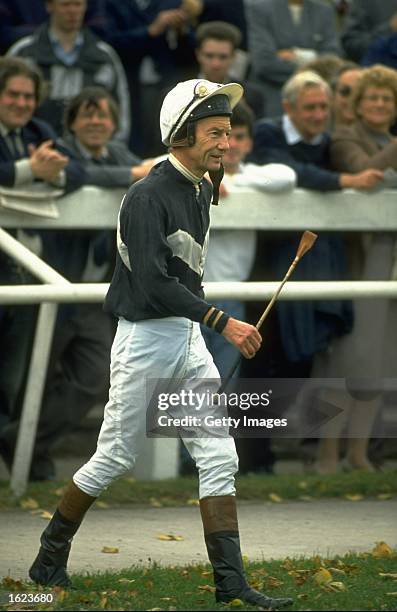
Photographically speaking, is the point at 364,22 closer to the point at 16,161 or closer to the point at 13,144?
the point at 13,144

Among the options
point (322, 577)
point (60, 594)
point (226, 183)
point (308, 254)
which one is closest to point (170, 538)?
point (322, 577)

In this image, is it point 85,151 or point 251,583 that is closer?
point 251,583

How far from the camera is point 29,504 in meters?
7.89

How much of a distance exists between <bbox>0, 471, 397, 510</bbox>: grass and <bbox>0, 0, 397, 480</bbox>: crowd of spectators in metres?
0.29

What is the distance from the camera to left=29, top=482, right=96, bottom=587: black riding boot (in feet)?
19.9

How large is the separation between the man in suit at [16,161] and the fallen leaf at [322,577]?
2826 millimetres

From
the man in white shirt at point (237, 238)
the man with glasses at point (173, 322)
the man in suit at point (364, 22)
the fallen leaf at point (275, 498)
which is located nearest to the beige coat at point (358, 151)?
the man in white shirt at point (237, 238)

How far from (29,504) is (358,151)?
3184mm

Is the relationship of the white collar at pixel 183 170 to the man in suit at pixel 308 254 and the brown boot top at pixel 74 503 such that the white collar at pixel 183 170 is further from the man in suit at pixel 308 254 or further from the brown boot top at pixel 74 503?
the man in suit at pixel 308 254

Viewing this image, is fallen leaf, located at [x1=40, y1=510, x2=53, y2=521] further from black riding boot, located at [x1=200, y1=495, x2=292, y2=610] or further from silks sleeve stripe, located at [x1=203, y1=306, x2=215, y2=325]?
silks sleeve stripe, located at [x1=203, y1=306, x2=215, y2=325]

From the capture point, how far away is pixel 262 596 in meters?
5.59

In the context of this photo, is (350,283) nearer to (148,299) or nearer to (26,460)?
(26,460)

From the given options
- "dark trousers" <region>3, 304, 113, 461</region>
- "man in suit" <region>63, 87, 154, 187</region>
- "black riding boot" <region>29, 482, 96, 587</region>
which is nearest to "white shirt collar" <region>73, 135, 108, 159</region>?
"man in suit" <region>63, 87, 154, 187</region>

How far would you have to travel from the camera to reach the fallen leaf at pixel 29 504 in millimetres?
7867
